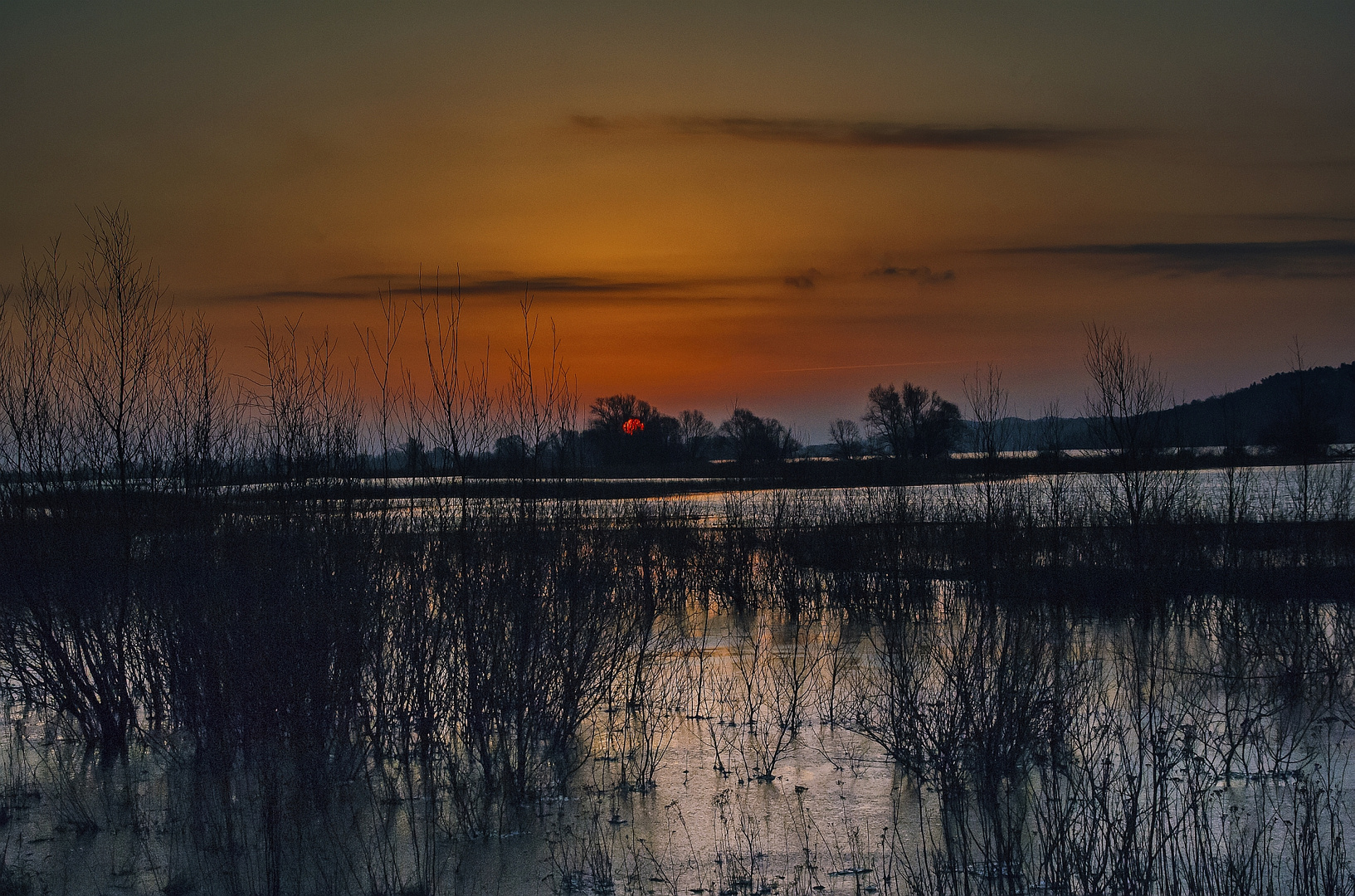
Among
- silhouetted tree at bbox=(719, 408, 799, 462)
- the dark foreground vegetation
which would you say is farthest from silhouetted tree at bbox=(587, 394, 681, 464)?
the dark foreground vegetation

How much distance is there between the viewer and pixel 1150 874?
4973 mm

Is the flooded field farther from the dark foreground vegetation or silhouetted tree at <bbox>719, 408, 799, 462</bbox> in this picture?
silhouetted tree at <bbox>719, 408, 799, 462</bbox>

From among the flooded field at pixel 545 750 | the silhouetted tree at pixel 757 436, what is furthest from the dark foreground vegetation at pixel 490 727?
the silhouetted tree at pixel 757 436

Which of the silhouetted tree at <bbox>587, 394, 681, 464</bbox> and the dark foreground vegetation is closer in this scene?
the dark foreground vegetation

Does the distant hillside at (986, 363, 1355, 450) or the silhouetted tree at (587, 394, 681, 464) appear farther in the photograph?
the silhouetted tree at (587, 394, 681, 464)

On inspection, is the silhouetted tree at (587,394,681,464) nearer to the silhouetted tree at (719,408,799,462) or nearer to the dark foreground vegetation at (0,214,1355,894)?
the silhouetted tree at (719,408,799,462)

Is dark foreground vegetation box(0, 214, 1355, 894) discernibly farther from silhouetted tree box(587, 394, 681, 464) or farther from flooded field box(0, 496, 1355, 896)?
silhouetted tree box(587, 394, 681, 464)

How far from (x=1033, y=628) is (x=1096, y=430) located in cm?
878

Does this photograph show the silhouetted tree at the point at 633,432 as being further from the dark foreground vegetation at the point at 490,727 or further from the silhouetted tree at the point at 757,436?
the dark foreground vegetation at the point at 490,727

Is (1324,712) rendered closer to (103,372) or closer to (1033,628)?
(1033,628)

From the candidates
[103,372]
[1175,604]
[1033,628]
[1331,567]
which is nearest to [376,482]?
[103,372]

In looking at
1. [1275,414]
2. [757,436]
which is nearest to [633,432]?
[757,436]

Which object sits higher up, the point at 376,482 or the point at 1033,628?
the point at 376,482

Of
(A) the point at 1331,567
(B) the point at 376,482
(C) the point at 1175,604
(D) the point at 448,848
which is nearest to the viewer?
(D) the point at 448,848
